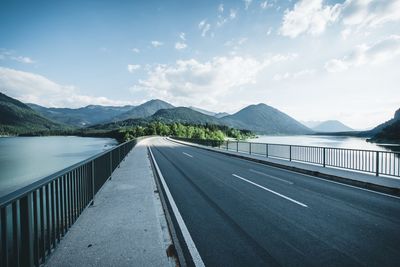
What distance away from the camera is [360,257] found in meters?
3.73

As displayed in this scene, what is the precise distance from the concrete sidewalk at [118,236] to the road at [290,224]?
2.44 ft

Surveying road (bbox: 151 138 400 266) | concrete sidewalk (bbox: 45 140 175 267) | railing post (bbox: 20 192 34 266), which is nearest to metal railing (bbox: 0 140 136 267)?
railing post (bbox: 20 192 34 266)

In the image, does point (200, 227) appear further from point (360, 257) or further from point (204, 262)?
point (360, 257)

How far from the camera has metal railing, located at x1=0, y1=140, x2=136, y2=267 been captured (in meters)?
2.68

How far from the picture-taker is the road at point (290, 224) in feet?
12.3

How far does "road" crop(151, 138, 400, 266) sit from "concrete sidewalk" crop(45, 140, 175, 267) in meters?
0.75

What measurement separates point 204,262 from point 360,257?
2.66m

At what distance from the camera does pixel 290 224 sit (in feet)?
16.6

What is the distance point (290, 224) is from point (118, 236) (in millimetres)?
3773

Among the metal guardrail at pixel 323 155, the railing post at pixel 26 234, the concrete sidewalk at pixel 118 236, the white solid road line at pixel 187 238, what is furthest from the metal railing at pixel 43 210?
the metal guardrail at pixel 323 155

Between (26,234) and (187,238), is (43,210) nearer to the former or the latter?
(26,234)

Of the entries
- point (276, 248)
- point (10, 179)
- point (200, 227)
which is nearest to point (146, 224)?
point (200, 227)

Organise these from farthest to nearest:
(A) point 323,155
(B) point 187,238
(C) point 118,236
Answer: (A) point 323,155 → (B) point 187,238 → (C) point 118,236

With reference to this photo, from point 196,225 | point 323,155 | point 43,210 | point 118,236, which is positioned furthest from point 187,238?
point 323,155
